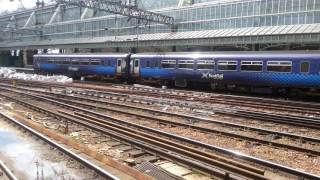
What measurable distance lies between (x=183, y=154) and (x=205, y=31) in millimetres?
42552

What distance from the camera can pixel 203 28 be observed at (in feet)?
183

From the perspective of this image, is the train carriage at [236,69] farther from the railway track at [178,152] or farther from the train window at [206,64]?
the railway track at [178,152]

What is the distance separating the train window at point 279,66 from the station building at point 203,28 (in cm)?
1375

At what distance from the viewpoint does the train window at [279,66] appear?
87.9ft

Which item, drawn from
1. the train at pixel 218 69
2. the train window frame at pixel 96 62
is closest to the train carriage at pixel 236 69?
the train at pixel 218 69

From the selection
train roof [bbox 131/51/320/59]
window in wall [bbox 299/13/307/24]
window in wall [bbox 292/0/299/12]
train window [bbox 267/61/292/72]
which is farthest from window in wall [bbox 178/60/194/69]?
window in wall [bbox 292/0/299/12]

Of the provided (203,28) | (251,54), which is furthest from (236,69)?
(203,28)

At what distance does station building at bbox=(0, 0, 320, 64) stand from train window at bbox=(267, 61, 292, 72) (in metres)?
13.8

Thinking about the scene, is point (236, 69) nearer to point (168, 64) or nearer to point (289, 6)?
point (168, 64)

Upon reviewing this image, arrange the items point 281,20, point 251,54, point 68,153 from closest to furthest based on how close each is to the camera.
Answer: point 68,153, point 251,54, point 281,20

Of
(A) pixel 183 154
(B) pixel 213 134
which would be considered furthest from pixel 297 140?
(A) pixel 183 154

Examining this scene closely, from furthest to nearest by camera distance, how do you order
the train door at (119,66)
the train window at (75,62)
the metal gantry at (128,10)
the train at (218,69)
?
the train window at (75,62) → the metal gantry at (128,10) → the train door at (119,66) → the train at (218,69)

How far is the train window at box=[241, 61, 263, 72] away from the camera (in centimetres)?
2855

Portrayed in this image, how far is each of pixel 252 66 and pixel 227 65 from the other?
2.18 m
